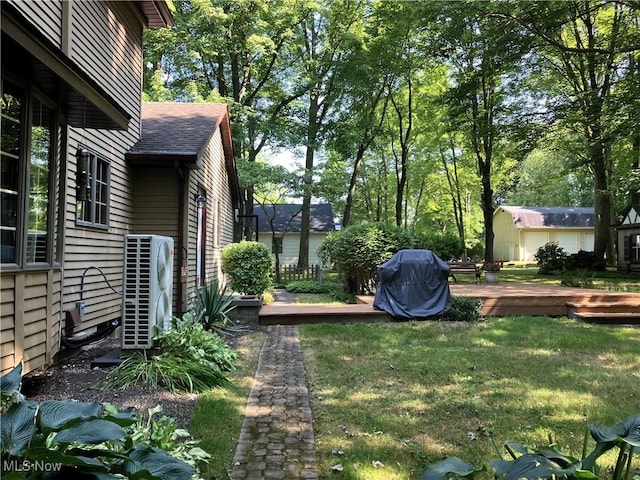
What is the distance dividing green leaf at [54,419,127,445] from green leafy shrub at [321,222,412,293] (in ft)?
Answer: 33.4

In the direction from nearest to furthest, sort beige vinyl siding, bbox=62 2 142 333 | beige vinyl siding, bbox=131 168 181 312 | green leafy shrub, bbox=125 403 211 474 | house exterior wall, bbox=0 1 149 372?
green leafy shrub, bbox=125 403 211 474
house exterior wall, bbox=0 1 149 372
beige vinyl siding, bbox=62 2 142 333
beige vinyl siding, bbox=131 168 181 312

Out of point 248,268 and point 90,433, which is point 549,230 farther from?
point 90,433

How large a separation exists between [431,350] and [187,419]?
154 inches

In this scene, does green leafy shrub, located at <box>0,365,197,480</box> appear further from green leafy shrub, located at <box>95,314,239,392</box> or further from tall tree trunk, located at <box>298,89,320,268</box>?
tall tree trunk, located at <box>298,89,320,268</box>

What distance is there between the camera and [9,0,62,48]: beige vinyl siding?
15.5 ft

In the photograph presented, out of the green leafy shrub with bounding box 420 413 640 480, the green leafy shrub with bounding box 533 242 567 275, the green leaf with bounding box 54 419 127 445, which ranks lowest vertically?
the green leafy shrub with bounding box 420 413 640 480

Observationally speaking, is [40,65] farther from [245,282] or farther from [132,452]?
[245,282]

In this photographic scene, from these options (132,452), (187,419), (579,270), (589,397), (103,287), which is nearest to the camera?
(132,452)

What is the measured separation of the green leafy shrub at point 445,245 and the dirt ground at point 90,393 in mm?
21480

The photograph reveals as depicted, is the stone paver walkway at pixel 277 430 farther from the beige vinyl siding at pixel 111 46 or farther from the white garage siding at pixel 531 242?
the white garage siding at pixel 531 242

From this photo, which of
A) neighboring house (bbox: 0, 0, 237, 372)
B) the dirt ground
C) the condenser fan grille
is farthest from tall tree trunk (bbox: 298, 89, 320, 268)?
the dirt ground

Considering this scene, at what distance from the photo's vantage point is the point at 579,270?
18.5m

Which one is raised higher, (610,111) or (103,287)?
(610,111)

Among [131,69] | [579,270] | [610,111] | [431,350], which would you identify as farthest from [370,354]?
[579,270]
